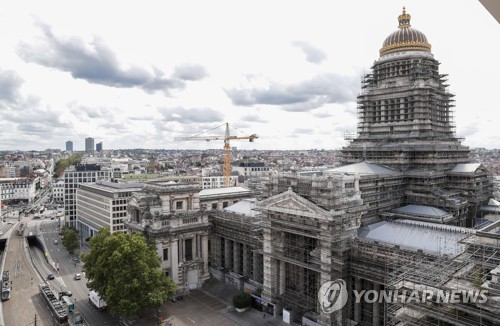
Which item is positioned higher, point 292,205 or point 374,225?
point 292,205

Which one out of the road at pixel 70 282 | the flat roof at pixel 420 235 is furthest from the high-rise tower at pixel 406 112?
the road at pixel 70 282

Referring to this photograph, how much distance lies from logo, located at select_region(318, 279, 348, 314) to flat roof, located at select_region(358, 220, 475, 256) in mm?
8611

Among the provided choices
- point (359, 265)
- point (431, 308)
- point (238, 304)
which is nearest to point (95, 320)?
point (238, 304)

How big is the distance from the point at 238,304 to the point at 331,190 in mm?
27699

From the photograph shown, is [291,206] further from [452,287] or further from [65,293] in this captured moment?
[65,293]

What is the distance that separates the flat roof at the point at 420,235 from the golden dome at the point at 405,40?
42.5m

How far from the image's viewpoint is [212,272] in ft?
275

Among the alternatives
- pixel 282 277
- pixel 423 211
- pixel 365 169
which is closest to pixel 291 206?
pixel 282 277

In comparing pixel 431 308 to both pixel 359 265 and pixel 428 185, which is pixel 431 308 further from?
pixel 428 185

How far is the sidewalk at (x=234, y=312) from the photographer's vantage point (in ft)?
206

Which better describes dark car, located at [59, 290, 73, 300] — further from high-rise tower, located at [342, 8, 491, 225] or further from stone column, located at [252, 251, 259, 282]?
high-rise tower, located at [342, 8, 491, 225]

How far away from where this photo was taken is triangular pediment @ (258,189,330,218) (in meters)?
56.8

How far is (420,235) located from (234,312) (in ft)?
114

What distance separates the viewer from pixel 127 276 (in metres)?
A: 61.2
